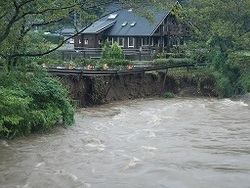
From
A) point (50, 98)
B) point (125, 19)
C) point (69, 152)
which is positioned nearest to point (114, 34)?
point (125, 19)

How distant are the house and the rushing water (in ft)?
74.3

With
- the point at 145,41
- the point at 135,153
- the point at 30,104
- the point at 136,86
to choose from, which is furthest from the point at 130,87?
the point at 145,41

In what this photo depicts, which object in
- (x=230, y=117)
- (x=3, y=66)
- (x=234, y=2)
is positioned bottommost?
(x=230, y=117)

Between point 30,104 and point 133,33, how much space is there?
91.8 feet

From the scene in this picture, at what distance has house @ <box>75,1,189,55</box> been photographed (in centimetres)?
4444

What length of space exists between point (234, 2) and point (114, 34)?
15.6 m

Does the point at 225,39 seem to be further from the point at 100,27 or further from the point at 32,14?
the point at 32,14

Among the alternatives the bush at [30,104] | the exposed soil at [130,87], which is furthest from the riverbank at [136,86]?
the bush at [30,104]

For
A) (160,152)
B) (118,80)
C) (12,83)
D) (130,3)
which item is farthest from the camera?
(118,80)

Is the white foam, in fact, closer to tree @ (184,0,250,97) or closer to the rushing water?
the rushing water

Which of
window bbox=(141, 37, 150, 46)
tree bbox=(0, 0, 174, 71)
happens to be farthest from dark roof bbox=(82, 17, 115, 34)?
tree bbox=(0, 0, 174, 71)

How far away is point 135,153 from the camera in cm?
1404

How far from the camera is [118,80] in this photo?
94.2 feet

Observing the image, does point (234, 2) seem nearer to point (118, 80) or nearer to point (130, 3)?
point (118, 80)
